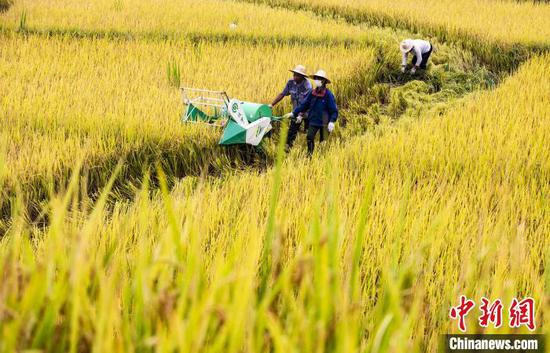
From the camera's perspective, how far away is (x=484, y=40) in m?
7.43

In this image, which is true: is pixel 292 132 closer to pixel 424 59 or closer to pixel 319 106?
pixel 319 106

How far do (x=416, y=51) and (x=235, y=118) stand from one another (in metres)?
3.25

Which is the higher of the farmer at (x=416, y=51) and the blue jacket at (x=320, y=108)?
the farmer at (x=416, y=51)

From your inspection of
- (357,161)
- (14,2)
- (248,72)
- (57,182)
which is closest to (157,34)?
(248,72)

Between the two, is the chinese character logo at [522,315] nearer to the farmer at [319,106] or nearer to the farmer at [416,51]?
the farmer at [319,106]

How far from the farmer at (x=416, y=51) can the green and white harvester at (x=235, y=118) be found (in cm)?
258

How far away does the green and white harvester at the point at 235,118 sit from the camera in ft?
12.8

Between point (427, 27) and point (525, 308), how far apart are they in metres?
7.85

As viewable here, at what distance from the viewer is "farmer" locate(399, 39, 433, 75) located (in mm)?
6141

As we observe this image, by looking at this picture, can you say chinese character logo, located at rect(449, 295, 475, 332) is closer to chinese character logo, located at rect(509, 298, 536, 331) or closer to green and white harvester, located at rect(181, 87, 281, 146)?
chinese character logo, located at rect(509, 298, 536, 331)

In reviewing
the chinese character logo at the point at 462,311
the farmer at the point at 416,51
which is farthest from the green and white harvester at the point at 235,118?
the chinese character logo at the point at 462,311

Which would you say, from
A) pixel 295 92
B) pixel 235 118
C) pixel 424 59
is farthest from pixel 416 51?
pixel 235 118

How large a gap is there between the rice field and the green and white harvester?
0.16 metres

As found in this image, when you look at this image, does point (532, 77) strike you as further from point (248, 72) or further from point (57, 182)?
point (57, 182)
